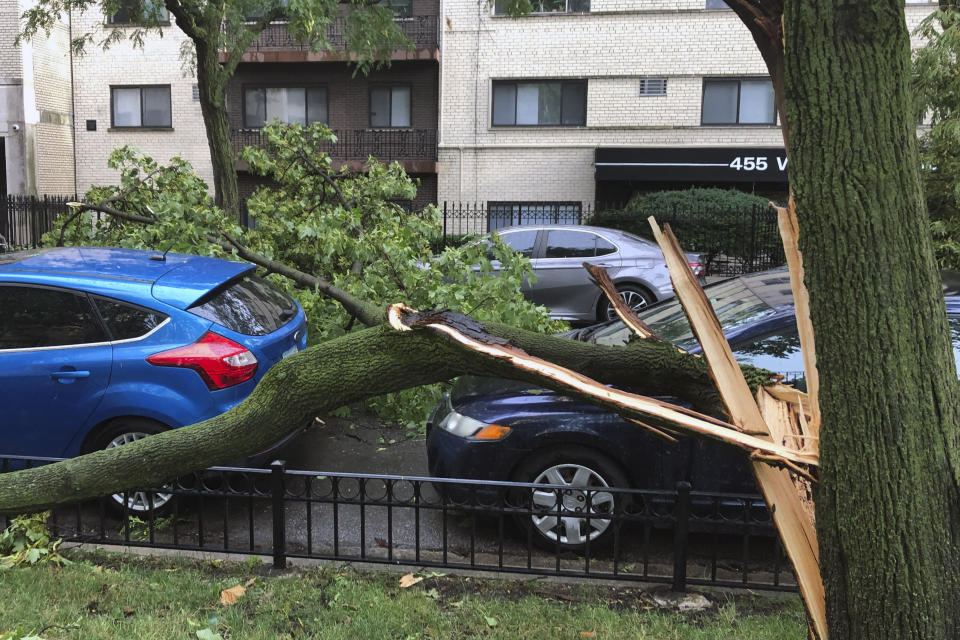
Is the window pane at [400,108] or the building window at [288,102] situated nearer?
the window pane at [400,108]

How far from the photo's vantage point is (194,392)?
4.85 meters

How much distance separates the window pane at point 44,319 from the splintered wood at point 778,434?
3.97 meters

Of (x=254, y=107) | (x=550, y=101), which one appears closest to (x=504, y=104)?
(x=550, y=101)

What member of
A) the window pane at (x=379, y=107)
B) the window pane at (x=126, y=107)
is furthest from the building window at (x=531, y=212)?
the window pane at (x=126, y=107)

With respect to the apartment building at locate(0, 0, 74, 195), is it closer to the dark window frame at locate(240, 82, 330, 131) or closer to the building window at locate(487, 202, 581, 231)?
the dark window frame at locate(240, 82, 330, 131)

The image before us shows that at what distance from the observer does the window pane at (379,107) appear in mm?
21953

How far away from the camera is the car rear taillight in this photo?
4840mm

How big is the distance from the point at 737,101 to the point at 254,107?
505 inches

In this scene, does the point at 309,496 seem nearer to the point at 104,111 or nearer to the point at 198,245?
the point at 198,245

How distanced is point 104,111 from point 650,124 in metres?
15.3

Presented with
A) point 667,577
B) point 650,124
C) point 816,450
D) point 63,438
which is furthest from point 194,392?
point 650,124

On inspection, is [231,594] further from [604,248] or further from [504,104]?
[504,104]

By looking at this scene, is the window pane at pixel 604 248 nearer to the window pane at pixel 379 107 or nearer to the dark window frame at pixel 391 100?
the dark window frame at pixel 391 100

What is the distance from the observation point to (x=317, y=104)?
22328 mm
